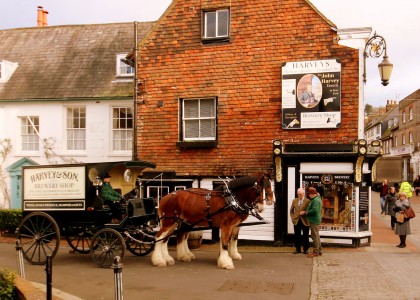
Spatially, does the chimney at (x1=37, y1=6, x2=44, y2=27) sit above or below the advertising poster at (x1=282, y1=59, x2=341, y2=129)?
above

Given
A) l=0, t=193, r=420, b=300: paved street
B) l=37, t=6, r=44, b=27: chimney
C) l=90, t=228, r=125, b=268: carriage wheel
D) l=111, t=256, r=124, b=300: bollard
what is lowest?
l=0, t=193, r=420, b=300: paved street

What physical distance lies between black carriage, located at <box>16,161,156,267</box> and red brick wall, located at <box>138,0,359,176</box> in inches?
141

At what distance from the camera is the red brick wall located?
1410 centimetres

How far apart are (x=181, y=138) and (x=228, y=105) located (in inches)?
74.8

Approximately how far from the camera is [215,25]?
49.9 feet

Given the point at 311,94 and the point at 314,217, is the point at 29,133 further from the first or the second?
the point at 314,217

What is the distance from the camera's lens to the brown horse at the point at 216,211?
35.6ft

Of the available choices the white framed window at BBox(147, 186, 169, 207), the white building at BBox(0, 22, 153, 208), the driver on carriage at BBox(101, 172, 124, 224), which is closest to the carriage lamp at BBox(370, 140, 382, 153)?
the white framed window at BBox(147, 186, 169, 207)

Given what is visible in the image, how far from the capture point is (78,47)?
2311 cm

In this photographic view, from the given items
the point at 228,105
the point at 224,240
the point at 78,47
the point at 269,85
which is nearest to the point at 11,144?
the point at 78,47

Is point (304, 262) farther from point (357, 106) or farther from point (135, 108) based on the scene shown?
point (135, 108)

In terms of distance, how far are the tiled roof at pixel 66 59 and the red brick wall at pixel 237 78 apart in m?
4.33

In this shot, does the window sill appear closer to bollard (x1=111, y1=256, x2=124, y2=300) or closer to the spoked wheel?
the spoked wheel

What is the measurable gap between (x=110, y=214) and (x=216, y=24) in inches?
285
